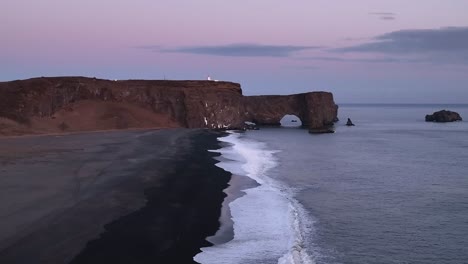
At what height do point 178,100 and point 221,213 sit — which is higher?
point 178,100

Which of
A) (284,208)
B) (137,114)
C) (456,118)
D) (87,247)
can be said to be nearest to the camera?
(87,247)

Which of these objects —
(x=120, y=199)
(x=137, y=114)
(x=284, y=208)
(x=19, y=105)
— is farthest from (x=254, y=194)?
(x=137, y=114)

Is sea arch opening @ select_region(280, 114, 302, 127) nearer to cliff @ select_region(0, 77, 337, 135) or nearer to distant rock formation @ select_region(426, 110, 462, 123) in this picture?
cliff @ select_region(0, 77, 337, 135)

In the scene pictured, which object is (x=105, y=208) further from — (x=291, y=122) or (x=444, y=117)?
(x=444, y=117)

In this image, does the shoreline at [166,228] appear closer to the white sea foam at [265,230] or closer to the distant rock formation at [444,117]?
the white sea foam at [265,230]

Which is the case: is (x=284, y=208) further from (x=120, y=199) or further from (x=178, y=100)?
(x=178, y=100)

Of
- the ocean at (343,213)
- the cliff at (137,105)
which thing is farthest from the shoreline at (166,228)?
the cliff at (137,105)
